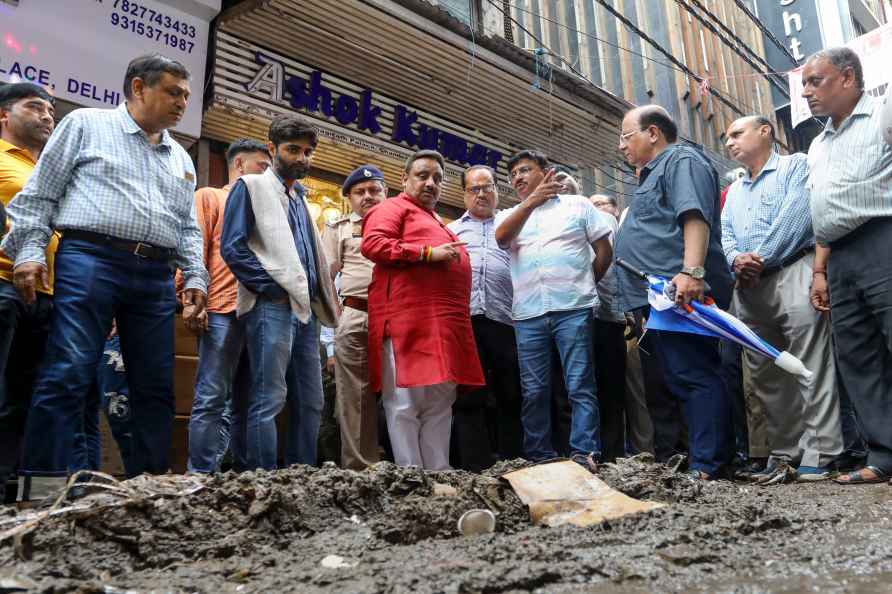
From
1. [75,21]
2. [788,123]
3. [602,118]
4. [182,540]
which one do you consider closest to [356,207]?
[75,21]

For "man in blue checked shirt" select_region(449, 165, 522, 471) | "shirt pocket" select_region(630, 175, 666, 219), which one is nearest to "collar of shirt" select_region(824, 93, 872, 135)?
"shirt pocket" select_region(630, 175, 666, 219)

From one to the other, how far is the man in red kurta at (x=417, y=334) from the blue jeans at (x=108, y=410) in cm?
117

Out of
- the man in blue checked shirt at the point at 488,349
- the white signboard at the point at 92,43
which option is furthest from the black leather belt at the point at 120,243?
the white signboard at the point at 92,43

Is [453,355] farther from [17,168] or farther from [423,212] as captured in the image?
[17,168]

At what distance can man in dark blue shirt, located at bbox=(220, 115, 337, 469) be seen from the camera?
293 cm

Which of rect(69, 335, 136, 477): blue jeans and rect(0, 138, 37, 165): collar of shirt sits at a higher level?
rect(0, 138, 37, 165): collar of shirt

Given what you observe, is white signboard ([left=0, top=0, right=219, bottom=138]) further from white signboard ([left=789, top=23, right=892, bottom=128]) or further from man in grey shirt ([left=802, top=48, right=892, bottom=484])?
white signboard ([left=789, top=23, right=892, bottom=128])

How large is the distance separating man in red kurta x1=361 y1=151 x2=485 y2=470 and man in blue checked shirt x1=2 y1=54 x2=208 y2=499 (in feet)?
2.95

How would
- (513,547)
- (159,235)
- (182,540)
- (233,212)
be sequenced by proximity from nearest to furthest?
(513,547)
(182,540)
(159,235)
(233,212)

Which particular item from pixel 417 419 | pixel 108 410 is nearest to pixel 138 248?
pixel 108 410

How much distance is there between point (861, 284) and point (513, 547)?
2.30 meters

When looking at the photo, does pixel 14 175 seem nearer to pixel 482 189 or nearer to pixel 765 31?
pixel 482 189

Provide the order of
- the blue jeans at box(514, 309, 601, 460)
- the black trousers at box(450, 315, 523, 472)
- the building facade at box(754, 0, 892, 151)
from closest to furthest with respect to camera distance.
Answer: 1. the blue jeans at box(514, 309, 601, 460)
2. the black trousers at box(450, 315, 523, 472)
3. the building facade at box(754, 0, 892, 151)

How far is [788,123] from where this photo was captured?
15039 mm
